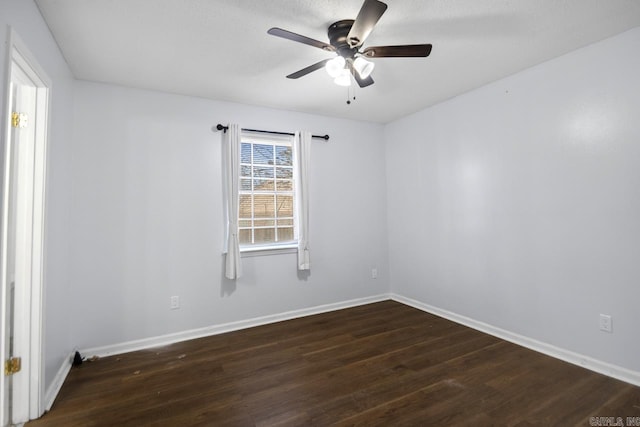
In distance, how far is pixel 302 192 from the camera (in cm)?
361

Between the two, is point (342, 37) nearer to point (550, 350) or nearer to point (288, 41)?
point (288, 41)

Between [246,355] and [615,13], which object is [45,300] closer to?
[246,355]

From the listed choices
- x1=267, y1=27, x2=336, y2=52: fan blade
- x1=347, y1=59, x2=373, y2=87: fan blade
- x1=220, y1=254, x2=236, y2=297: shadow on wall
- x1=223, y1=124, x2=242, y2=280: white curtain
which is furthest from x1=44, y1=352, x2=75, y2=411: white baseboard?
x1=347, y1=59, x2=373, y2=87: fan blade

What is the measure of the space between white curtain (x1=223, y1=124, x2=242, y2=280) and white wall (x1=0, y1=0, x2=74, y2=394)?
4.36 feet

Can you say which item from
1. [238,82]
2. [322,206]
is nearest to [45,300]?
[238,82]

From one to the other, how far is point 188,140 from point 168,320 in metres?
1.83

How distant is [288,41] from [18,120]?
5.81 feet

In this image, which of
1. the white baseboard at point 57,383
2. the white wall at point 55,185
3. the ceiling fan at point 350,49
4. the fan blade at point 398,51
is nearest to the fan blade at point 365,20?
the ceiling fan at point 350,49

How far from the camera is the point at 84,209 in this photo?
2.66 m

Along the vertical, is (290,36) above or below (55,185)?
above

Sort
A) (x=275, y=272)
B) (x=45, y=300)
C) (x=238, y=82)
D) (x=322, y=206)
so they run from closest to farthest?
(x=45, y=300) < (x=238, y=82) < (x=275, y=272) < (x=322, y=206)

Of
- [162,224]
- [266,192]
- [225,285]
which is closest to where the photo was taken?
[162,224]

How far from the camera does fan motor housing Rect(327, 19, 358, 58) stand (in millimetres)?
1908

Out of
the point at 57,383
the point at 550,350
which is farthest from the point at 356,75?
the point at 57,383
